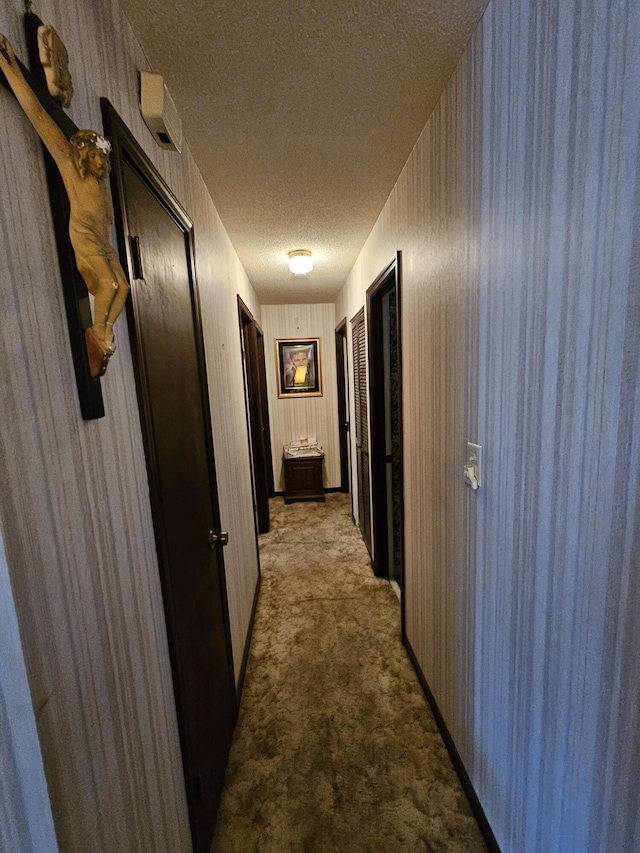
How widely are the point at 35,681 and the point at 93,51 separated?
1.15m

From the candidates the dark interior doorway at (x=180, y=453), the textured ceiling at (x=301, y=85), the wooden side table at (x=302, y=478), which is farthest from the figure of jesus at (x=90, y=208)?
the wooden side table at (x=302, y=478)

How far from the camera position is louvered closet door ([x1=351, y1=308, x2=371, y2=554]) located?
2800mm

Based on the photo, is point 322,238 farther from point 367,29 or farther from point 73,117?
point 73,117

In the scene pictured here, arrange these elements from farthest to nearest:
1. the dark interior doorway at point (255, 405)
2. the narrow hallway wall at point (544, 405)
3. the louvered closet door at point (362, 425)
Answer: the dark interior doorway at point (255, 405), the louvered closet door at point (362, 425), the narrow hallway wall at point (544, 405)

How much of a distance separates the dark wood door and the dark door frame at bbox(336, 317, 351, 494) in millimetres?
2765

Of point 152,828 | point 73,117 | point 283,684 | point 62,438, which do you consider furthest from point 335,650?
point 73,117

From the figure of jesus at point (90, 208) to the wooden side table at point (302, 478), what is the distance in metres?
3.72

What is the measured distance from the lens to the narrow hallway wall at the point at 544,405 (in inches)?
23.7

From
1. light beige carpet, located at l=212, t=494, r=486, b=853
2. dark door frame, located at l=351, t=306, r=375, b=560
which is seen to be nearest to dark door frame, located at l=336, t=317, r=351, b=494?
dark door frame, located at l=351, t=306, r=375, b=560

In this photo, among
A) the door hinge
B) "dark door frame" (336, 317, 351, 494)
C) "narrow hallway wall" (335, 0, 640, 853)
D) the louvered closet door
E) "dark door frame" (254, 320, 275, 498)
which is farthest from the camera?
"dark door frame" (336, 317, 351, 494)

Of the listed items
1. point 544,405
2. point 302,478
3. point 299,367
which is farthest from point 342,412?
point 544,405

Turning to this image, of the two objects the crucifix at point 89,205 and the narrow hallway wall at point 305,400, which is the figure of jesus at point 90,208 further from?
the narrow hallway wall at point 305,400

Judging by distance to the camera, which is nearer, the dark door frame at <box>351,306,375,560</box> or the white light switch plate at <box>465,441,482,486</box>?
the white light switch plate at <box>465,441,482,486</box>

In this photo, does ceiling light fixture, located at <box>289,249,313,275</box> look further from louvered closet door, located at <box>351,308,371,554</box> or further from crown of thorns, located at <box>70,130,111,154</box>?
crown of thorns, located at <box>70,130,111,154</box>
